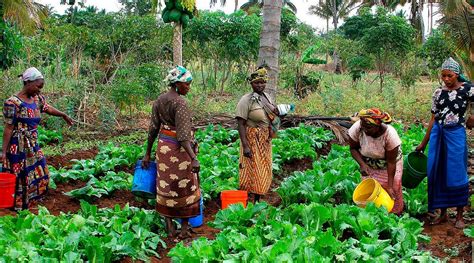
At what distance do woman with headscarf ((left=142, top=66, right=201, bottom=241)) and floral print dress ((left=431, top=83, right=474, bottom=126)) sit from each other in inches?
94.3

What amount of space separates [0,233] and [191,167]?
166 centimetres

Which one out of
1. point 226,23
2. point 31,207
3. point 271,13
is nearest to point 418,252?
point 31,207

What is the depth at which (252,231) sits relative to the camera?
441 cm

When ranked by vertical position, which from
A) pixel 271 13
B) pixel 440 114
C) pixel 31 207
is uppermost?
pixel 271 13

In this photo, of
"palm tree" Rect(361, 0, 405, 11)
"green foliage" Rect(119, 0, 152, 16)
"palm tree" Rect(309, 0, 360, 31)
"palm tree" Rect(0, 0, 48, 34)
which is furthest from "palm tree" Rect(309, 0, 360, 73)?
"palm tree" Rect(0, 0, 48, 34)

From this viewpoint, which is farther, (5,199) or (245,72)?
(245,72)

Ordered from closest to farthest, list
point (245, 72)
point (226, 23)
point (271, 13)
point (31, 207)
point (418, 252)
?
point (418, 252), point (31, 207), point (271, 13), point (226, 23), point (245, 72)

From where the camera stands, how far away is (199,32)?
17375 millimetres

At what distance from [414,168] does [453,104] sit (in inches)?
34.8

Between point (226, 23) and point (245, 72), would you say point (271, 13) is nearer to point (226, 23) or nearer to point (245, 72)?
point (226, 23)

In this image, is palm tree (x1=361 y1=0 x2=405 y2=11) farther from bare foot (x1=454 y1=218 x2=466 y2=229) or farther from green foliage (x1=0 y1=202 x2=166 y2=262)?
green foliage (x1=0 y1=202 x2=166 y2=262)

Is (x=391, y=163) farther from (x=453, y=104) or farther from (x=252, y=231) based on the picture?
(x=252, y=231)

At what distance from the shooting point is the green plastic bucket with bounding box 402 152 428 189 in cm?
567

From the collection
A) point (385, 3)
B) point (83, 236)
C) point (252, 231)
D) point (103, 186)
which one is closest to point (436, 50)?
point (103, 186)
